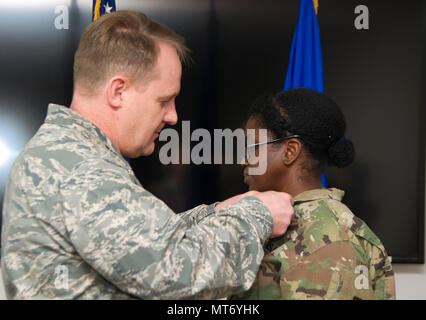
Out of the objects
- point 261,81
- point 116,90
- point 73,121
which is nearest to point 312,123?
point 116,90

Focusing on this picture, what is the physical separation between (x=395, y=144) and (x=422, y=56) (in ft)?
1.75

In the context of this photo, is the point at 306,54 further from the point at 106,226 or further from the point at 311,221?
the point at 106,226

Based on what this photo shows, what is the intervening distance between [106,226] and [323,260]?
0.54 meters

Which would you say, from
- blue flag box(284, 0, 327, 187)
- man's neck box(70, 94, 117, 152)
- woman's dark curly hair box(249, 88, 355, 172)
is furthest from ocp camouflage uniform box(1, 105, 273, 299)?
blue flag box(284, 0, 327, 187)

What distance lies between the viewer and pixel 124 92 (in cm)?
117

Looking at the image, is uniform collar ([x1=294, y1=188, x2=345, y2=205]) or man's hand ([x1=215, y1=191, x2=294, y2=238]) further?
uniform collar ([x1=294, y1=188, x2=345, y2=205])

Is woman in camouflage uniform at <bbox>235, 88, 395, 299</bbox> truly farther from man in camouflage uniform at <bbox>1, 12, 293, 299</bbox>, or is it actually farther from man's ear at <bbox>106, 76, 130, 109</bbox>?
man's ear at <bbox>106, 76, 130, 109</bbox>

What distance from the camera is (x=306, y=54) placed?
2422mm

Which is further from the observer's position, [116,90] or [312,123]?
[312,123]

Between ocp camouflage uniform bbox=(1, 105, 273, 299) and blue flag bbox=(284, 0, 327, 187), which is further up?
blue flag bbox=(284, 0, 327, 187)

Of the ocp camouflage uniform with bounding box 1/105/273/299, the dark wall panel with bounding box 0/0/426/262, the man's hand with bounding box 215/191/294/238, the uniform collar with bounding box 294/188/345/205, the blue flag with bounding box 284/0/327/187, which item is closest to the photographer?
the ocp camouflage uniform with bounding box 1/105/273/299

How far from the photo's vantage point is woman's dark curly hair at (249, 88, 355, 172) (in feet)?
4.36

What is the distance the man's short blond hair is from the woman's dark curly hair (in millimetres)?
393

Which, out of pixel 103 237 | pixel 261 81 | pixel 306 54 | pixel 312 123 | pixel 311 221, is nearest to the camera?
pixel 103 237
